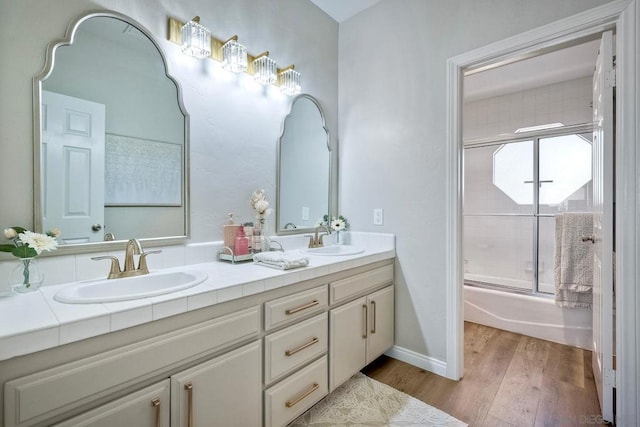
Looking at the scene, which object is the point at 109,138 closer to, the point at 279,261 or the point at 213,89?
the point at 213,89

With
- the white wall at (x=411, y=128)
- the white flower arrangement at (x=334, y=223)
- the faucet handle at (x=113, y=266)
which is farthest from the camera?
the white flower arrangement at (x=334, y=223)

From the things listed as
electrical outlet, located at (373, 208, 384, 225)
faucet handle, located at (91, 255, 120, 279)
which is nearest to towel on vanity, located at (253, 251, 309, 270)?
faucet handle, located at (91, 255, 120, 279)

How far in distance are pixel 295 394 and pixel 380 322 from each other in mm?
817

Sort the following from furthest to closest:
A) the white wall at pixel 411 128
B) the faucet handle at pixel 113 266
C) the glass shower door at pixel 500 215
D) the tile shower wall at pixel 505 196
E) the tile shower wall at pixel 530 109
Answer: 1. the glass shower door at pixel 500 215
2. the tile shower wall at pixel 505 196
3. the tile shower wall at pixel 530 109
4. the white wall at pixel 411 128
5. the faucet handle at pixel 113 266

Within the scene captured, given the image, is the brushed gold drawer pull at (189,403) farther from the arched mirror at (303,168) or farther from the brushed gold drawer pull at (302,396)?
the arched mirror at (303,168)

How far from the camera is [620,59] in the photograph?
1416 millimetres

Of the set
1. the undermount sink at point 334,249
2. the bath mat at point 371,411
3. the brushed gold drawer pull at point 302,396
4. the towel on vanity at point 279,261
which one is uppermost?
the towel on vanity at point 279,261

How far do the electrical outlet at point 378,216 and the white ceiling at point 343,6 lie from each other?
1571mm

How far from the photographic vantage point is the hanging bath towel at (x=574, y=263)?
250 centimetres

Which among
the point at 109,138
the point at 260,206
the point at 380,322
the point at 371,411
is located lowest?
Result: the point at 371,411

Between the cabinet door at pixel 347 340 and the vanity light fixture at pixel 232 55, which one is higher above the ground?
the vanity light fixture at pixel 232 55

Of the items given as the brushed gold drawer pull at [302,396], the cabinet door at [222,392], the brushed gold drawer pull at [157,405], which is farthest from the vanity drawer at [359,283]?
the brushed gold drawer pull at [157,405]

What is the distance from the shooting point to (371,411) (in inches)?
64.5

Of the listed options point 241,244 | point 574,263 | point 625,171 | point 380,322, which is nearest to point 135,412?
point 241,244
